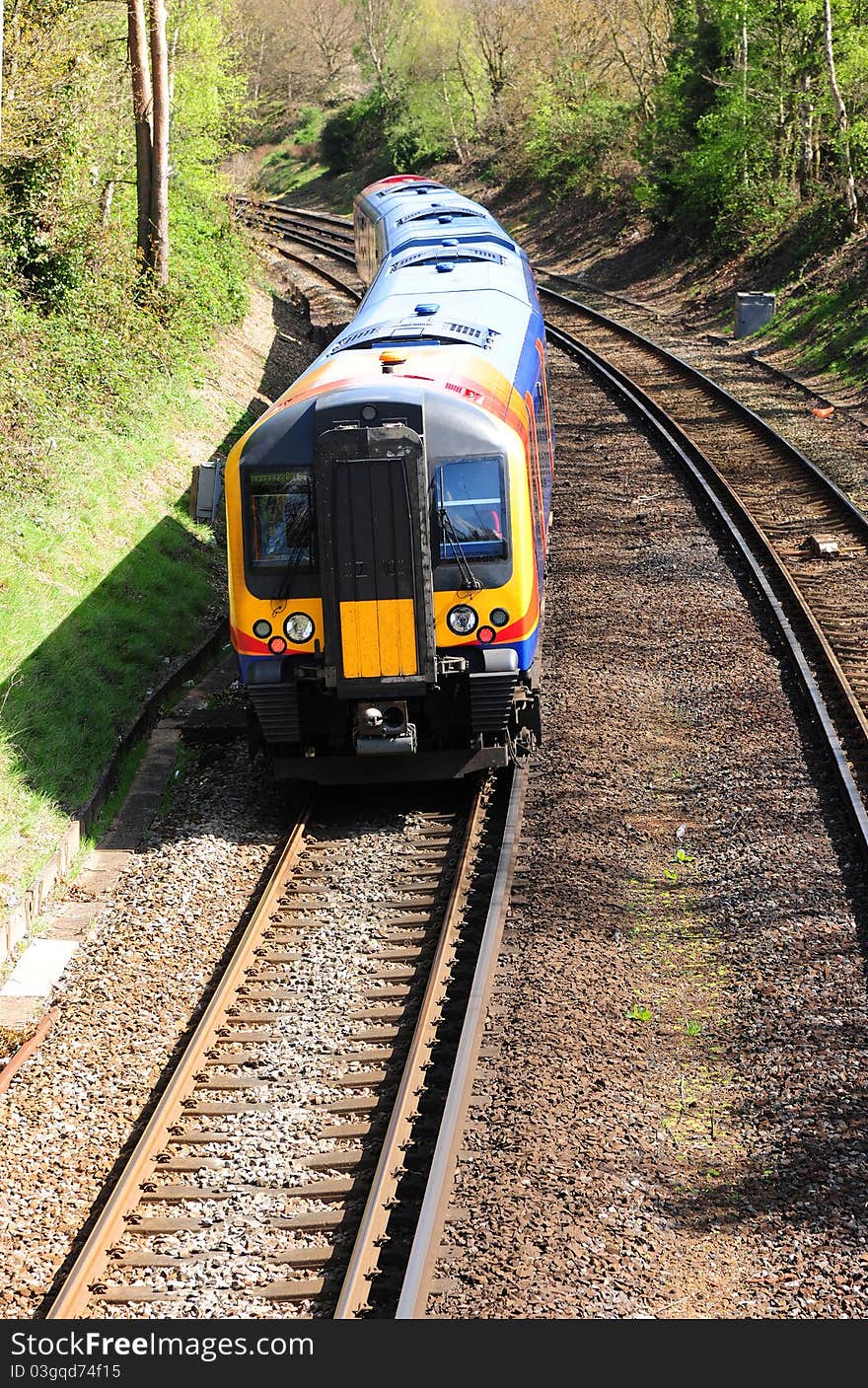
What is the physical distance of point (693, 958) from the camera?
28.8ft

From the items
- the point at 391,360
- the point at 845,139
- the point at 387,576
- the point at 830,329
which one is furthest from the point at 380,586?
the point at 845,139

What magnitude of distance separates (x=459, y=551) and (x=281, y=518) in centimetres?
134

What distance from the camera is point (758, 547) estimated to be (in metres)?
16.7

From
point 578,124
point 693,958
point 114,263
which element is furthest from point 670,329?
point 693,958

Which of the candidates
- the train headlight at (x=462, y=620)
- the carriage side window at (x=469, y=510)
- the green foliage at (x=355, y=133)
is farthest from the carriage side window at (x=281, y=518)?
the green foliage at (x=355, y=133)

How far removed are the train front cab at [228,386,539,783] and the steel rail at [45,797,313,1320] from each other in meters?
1.45

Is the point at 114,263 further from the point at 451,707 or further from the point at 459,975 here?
the point at 459,975

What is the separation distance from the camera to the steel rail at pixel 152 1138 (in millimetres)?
6281

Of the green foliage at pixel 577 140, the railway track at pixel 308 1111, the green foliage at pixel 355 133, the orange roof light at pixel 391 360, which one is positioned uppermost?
the green foliage at pixel 355 133

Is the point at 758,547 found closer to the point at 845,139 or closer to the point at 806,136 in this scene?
the point at 845,139

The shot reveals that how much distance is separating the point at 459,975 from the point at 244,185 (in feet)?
125

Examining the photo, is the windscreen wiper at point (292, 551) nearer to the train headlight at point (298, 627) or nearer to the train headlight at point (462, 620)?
the train headlight at point (298, 627)

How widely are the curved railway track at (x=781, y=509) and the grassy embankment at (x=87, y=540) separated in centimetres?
618

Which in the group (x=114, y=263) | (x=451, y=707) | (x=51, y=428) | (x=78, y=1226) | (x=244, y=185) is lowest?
(x=78, y=1226)
